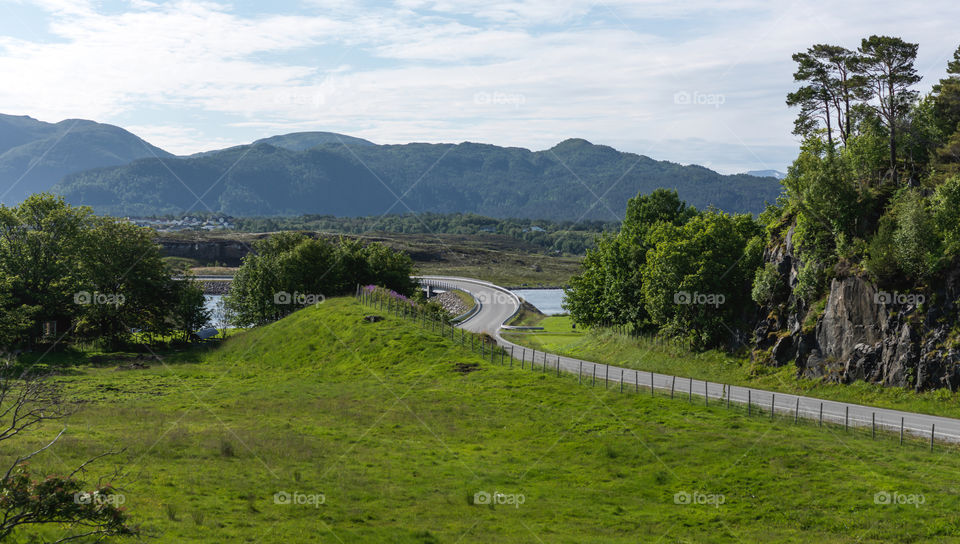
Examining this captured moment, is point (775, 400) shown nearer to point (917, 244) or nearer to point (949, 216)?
point (917, 244)

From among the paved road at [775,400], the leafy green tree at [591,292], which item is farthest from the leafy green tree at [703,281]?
the leafy green tree at [591,292]

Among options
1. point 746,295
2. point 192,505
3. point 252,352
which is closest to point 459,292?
point 252,352

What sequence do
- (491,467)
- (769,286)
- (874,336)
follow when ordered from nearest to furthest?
(491,467) → (874,336) → (769,286)

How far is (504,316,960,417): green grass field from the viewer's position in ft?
155

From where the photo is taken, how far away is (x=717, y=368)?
214ft

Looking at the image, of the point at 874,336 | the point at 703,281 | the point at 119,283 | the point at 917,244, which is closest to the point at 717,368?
the point at 703,281

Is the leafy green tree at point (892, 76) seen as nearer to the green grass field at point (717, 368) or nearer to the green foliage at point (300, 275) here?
the green grass field at point (717, 368)

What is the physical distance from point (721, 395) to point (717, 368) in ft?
41.9

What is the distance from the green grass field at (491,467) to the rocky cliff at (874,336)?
12563mm

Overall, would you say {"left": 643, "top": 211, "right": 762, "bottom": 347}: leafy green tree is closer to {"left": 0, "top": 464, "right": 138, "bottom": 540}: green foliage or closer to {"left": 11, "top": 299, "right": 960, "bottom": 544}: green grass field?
{"left": 11, "top": 299, "right": 960, "bottom": 544}: green grass field

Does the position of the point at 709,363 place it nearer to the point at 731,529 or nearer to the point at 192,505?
the point at 731,529

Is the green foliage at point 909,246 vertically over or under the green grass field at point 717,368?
over

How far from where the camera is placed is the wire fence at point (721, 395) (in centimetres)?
4053

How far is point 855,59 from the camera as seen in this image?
6372 centimetres
